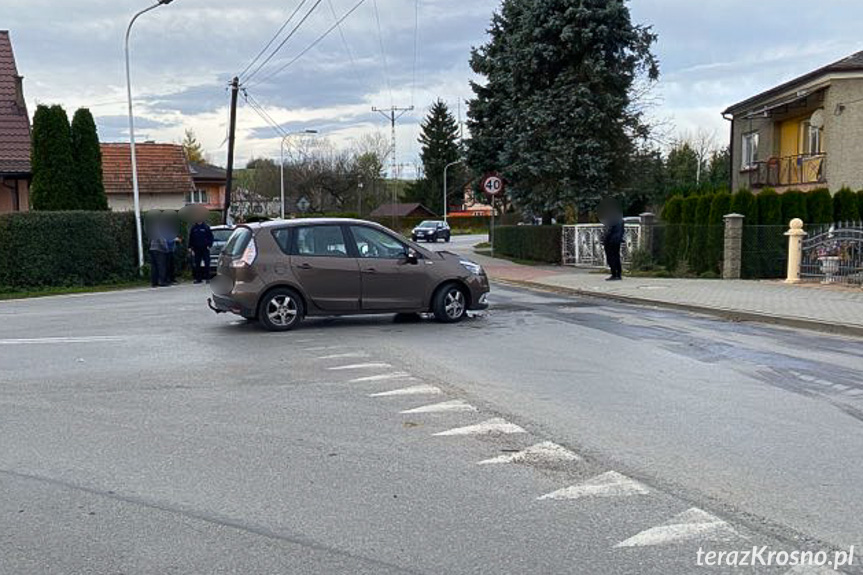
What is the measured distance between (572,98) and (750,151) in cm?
1034

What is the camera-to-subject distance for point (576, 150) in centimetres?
2934

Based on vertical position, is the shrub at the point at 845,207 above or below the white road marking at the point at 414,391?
above

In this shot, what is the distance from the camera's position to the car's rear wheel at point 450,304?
12.3 metres

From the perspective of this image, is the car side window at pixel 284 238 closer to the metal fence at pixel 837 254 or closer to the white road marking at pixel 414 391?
the white road marking at pixel 414 391

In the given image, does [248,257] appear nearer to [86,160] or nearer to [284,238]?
[284,238]

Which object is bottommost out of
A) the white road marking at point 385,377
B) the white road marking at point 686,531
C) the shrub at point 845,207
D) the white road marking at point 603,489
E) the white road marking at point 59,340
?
the white road marking at point 686,531

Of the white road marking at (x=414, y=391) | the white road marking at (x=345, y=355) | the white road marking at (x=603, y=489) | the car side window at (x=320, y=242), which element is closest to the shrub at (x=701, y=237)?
the car side window at (x=320, y=242)

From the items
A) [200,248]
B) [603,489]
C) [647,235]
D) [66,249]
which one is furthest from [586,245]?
[603,489]

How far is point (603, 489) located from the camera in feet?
16.4

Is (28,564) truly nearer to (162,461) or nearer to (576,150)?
(162,461)

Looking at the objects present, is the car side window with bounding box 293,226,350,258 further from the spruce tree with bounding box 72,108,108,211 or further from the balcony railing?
the balcony railing

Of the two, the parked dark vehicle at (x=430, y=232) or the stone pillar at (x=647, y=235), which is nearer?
the stone pillar at (x=647, y=235)

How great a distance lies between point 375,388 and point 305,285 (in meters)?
4.07

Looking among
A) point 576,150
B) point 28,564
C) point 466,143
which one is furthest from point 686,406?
point 466,143
